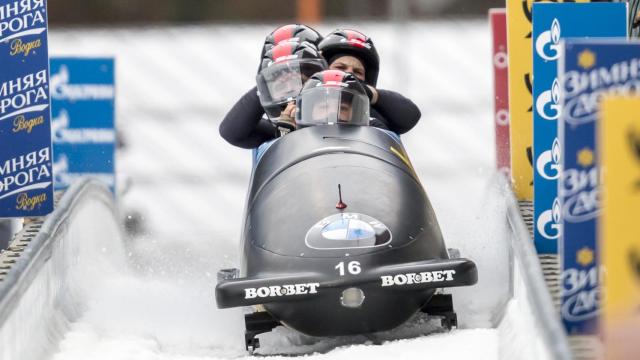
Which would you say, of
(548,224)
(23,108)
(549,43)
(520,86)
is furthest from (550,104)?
Answer: (23,108)

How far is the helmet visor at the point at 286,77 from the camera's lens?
21.2ft

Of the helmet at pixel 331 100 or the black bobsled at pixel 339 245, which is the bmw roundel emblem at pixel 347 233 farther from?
the helmet at pixel 331 100

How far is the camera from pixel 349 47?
23.1ft

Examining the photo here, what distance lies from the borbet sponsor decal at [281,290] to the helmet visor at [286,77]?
159 cm

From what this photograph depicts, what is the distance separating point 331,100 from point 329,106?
0.09 ft

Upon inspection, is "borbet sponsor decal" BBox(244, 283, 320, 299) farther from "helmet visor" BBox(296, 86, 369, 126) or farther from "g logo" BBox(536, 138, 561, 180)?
"helmet visor" BBox(296, 86, 369, 126)

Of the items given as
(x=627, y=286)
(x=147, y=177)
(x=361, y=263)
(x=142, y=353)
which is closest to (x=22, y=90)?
(x=142, y=353)

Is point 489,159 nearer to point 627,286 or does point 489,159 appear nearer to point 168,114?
point 168,114

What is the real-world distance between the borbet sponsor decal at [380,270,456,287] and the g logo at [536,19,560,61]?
927mm

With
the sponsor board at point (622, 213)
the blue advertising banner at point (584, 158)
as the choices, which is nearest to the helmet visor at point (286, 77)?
the blue advertising banner at point (584, 158)

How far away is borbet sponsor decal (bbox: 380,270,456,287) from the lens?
198 inches

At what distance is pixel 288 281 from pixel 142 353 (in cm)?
66

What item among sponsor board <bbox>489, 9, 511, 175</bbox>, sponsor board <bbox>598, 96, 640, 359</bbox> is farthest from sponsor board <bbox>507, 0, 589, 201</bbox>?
sponsor board <bbox>598, 96, 640, 359</bbox>

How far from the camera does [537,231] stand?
5.51m
